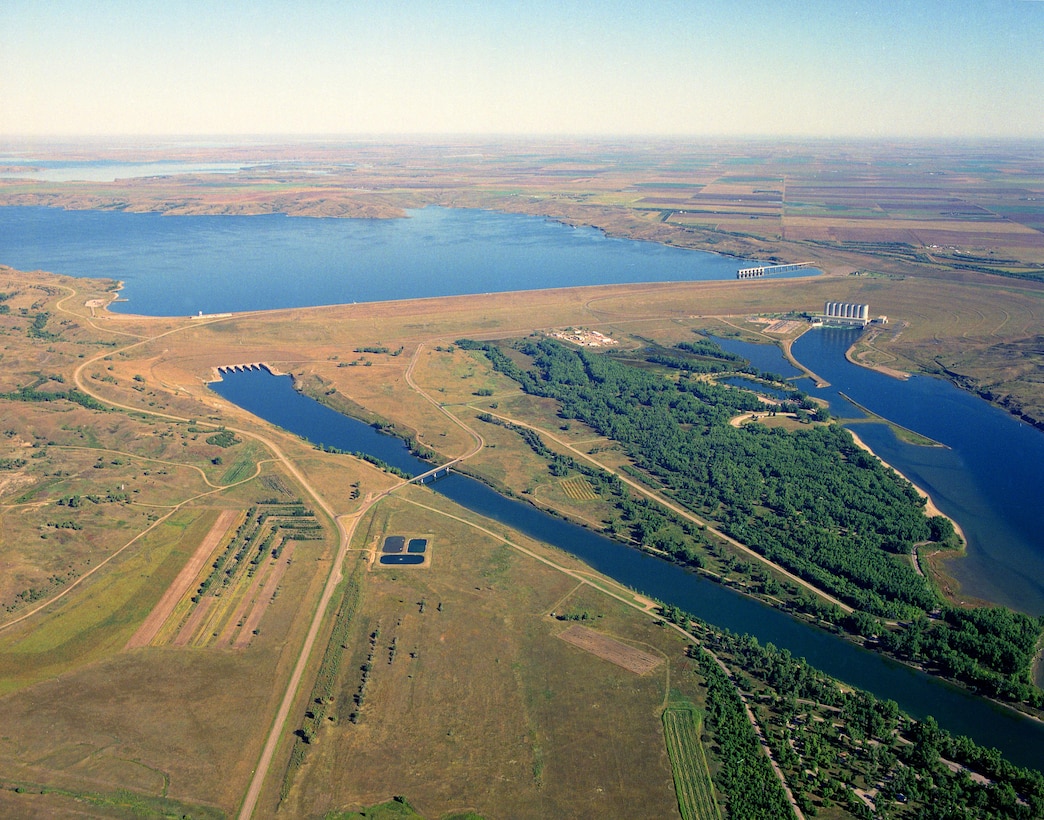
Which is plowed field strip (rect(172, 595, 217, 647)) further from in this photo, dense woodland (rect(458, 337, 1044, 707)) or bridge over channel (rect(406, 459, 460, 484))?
dense woodland (rect(458, 337, 1044, 707))

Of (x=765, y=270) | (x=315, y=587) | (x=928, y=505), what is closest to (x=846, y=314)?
(x=765, y=270)

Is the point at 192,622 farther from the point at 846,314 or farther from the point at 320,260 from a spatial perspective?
the point at 320,260

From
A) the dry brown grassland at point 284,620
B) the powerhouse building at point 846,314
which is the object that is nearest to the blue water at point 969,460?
the dry brown grassland at point 284,620

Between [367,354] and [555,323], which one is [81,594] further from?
[555,323]

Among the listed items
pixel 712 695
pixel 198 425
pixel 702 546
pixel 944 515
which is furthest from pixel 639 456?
pixel 198 425

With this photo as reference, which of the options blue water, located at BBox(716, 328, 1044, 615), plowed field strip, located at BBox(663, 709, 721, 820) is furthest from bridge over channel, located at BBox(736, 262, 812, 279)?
plowed field strip, located at BBox(663, 709, 721, 820)

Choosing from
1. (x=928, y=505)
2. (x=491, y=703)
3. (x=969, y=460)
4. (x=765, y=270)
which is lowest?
(x=491, y=703)
